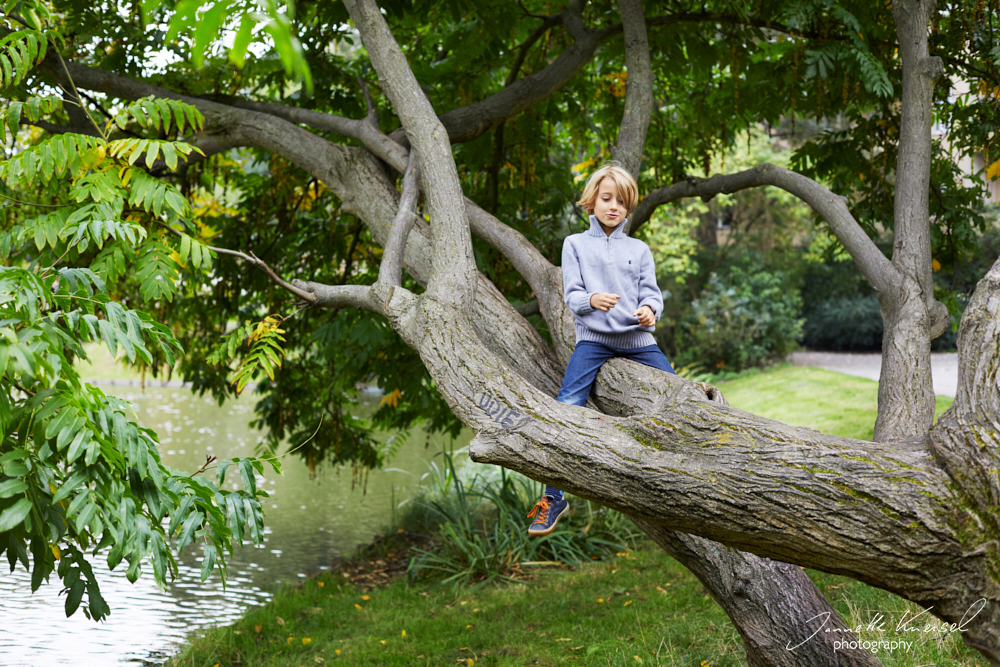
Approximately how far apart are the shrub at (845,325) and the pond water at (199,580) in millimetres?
11119

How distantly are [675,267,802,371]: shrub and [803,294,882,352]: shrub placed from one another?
4.18 ft

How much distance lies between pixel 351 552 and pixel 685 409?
284 inches

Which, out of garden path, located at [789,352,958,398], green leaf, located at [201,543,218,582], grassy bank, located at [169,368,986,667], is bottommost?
grassy bank, located at [169,368,986,667]

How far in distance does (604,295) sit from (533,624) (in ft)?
12.1

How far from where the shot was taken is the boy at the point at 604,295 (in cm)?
308

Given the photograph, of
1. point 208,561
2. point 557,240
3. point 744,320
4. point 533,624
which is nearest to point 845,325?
point 744,320

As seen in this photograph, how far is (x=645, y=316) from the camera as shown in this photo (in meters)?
3.08

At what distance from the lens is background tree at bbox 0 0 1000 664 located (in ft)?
6.49

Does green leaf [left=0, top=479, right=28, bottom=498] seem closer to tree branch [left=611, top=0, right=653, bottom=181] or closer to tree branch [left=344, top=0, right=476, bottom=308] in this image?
tree branch [left=344, top=0, right=476, bottom=308]

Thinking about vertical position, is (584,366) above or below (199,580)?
above

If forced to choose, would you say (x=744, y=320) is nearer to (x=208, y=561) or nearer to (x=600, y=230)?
(x=600, y=230)

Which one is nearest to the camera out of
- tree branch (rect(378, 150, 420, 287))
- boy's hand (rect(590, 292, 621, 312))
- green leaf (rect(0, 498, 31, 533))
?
green leaf (rect(0, 498, 31, 533))

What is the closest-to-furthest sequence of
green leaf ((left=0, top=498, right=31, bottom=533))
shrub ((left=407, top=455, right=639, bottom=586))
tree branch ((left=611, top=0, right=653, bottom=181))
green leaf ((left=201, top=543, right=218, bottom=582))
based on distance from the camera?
1. green leaf ((left=0, top=498, right=31, bottom=533))
2. green leaf ((left=201, top=543, right=218, bottom=582))
3. tree branch ((left=611, top=0, right=653, bottom=181))
4. shrub ((left=407, top=455, right=639, bottom=586))

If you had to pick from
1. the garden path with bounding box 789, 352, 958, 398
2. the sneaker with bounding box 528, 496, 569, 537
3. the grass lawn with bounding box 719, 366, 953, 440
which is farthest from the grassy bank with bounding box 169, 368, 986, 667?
the garden path with bounding box 789, 352, 958, 398
